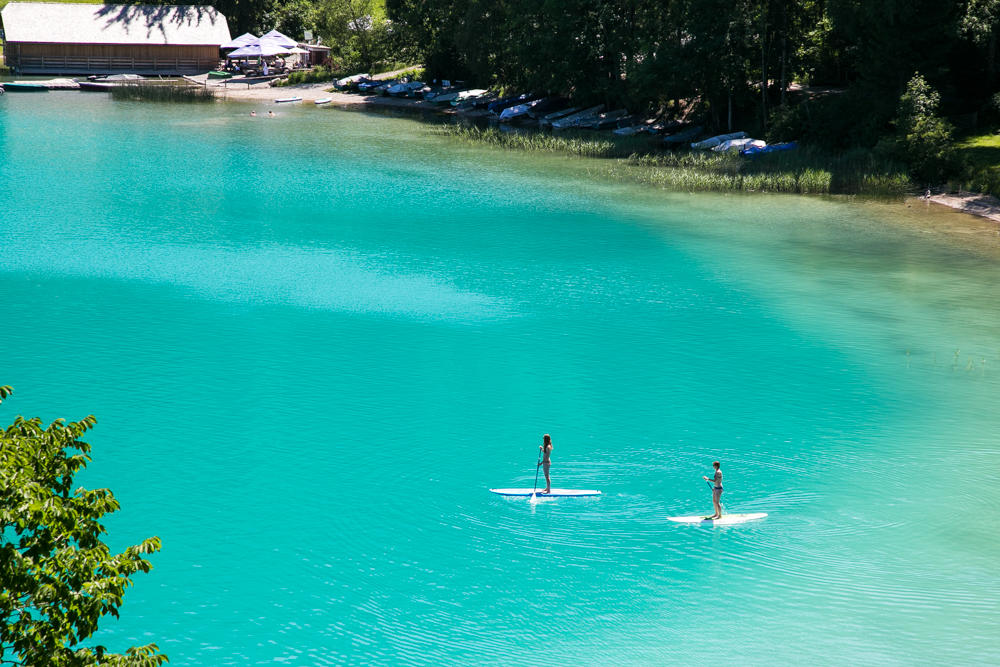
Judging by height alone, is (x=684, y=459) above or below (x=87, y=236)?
below

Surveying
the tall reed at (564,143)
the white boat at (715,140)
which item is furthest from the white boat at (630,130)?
the white boat at (715,140)

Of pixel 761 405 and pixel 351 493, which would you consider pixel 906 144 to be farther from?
pixel 351 493

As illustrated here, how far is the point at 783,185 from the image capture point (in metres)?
53.8

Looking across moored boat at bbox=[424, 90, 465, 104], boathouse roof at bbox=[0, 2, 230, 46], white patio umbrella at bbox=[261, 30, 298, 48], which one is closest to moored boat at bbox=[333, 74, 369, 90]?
white patio umbrella at bbox=[261, 30, 298, 48]

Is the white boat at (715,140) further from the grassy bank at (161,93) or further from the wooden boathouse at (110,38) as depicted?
the wooden boathouse at (110,38)

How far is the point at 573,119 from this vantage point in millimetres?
77875

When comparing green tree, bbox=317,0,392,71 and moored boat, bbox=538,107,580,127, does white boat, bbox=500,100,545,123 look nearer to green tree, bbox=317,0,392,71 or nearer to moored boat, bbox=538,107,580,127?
moored boat, bbox=538,107,580,127

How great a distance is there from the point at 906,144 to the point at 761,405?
106 ft

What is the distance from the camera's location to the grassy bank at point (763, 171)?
52.5 meters

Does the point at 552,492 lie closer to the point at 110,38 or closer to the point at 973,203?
the point at 973,203

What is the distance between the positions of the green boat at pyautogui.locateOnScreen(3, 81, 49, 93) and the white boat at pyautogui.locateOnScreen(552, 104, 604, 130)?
188 feet

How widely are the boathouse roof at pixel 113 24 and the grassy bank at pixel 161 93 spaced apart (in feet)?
47.2

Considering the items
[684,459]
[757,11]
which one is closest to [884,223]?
[757,11]

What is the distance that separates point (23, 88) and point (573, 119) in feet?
197
